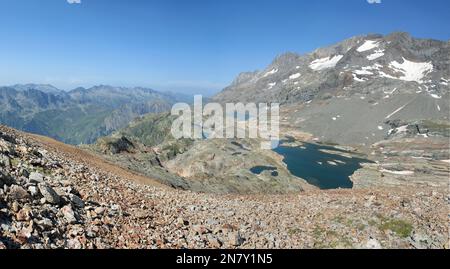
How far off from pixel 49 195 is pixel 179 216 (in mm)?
8038

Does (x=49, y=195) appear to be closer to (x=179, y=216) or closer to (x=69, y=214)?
(x=69, y=214)

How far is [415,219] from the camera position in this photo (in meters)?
23.8

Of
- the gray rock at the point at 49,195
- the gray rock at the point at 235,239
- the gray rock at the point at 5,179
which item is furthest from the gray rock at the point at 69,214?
the gray rock at the point at 235,239

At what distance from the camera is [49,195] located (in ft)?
59.6

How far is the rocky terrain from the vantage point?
16.3 metres

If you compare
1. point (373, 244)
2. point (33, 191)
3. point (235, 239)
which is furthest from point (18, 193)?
point (373, 244)

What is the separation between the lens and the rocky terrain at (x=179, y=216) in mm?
16312

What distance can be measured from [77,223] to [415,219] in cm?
2083

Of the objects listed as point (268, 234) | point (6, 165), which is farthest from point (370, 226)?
point (6, 165)

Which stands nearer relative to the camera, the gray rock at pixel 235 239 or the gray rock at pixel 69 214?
the gray rock at pixel 69 214

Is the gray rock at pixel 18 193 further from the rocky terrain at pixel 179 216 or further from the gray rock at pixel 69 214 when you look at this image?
the gray rock at pixel 69 214

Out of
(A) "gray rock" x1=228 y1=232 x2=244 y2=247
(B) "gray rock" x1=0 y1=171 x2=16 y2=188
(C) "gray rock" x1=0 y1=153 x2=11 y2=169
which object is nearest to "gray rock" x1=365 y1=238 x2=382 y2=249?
(A) "gray rock" x1=228 y1=232 x2=244 y2=247

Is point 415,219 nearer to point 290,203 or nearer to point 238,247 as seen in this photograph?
point 290,203

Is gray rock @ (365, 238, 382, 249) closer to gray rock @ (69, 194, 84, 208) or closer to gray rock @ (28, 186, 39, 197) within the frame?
gray rock @ (69, 194, 84, 208)
